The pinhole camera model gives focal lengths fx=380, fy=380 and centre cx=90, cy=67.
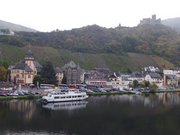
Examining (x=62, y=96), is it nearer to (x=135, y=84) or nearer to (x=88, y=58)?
(x=135, y=84)

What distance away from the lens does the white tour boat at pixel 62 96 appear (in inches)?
1458

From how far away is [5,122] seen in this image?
2417 centimetres

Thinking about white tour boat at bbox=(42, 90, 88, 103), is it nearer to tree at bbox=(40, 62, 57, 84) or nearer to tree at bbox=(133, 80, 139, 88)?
tree at bbox=(40, 62, 57, 84)

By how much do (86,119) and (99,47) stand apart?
56003 millimetres

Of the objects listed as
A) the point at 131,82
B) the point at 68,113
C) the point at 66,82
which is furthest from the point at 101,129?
the point at 131,82

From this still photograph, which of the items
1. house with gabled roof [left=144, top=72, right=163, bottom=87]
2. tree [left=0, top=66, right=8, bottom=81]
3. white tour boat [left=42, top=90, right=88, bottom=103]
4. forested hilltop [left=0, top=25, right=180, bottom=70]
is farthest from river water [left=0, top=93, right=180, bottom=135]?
forested hilltop [left=0, top=25, right=180, bottom=70]

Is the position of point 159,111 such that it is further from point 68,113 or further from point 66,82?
point 66,82

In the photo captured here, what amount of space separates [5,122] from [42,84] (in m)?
24.8

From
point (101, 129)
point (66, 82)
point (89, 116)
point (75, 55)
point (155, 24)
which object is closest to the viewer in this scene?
point (101, 129)

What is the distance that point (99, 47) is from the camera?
270 ft

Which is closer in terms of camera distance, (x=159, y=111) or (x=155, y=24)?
(x=159, y=111)

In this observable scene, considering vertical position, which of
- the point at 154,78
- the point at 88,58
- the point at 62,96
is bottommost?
the point at 62,96

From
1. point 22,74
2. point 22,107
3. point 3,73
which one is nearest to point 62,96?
point 22,107

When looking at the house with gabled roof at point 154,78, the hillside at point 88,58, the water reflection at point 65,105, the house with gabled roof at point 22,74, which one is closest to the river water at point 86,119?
the water reflection at point 65,105
